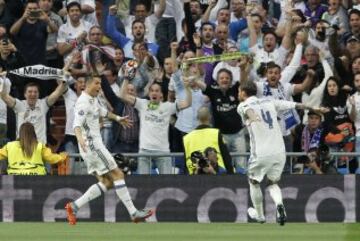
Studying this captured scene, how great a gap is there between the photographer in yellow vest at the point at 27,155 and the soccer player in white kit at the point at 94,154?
4.70 ft

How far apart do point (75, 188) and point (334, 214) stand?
403 centimetres

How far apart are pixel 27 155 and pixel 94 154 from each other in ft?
6.07

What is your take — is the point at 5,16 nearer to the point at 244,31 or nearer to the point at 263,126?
the point at 244,31

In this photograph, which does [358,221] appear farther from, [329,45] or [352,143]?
[329,45]

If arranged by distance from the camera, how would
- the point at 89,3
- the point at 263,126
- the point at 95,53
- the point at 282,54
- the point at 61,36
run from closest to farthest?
the point at 263,126 → the point at 282,54 → the point at 95,53 → the point at 61,36 → the point at 89,3

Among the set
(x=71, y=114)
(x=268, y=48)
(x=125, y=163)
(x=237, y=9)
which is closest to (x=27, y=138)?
(x=125, y=163)

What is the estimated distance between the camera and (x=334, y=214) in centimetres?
1738

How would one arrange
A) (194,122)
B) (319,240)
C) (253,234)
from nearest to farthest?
1. (319,240)
2. (253,234)
3. (194,122)

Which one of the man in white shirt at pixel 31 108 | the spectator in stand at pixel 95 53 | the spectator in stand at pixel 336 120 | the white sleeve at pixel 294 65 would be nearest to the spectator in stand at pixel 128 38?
the spectator in stand at pixel 95 53

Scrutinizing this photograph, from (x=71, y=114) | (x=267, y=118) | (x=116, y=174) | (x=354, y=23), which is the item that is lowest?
(x=116, y=174)

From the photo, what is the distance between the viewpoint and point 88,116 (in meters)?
16.2

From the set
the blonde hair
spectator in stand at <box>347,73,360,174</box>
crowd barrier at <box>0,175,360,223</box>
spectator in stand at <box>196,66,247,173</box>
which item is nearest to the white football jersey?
the blonde hair

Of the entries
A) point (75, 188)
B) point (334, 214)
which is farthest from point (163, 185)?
point (334, 214)

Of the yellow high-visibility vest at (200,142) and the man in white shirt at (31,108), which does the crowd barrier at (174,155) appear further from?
the man in white shirt at (31,108)
